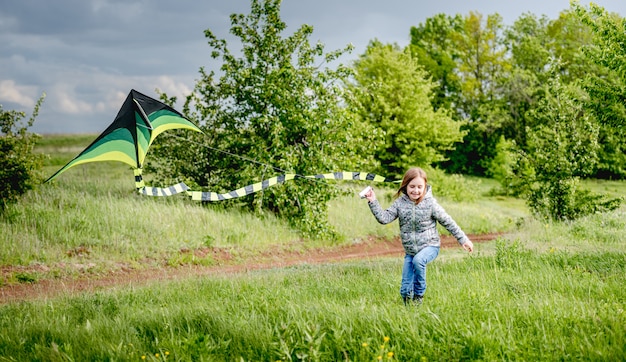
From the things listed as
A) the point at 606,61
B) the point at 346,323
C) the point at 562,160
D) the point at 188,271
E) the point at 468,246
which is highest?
the point at 606,61

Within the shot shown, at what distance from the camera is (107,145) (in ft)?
25.4

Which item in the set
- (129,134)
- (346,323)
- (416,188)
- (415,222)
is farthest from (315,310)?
(129,134)

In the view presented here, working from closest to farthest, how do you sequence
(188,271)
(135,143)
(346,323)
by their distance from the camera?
(346,323), (135,143), (188,271)

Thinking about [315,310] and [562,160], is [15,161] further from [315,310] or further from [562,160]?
[562,160]

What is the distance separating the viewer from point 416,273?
6066 mm

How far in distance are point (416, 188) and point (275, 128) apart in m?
8.90

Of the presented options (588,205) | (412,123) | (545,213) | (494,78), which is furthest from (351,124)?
(494,78)

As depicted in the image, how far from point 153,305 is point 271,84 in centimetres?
927

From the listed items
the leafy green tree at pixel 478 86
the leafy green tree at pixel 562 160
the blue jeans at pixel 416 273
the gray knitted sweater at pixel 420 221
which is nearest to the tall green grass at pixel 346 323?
the blue jeans at pixel 416 273

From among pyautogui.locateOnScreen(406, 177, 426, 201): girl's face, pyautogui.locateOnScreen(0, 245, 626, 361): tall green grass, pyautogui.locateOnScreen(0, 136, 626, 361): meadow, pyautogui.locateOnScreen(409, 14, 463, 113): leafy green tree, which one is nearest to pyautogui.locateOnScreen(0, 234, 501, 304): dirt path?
pyautogui.locateOnScreen(0, 136, 626, 361): meadow

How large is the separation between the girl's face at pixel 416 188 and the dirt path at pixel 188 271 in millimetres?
4847

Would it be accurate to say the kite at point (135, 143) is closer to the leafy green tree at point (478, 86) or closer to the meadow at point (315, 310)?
the meadow at point (315, 310)

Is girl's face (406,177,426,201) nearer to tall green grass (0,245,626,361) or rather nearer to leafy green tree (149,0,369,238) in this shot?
tall green grass (0,245,626,361)

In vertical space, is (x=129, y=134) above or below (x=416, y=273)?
above
